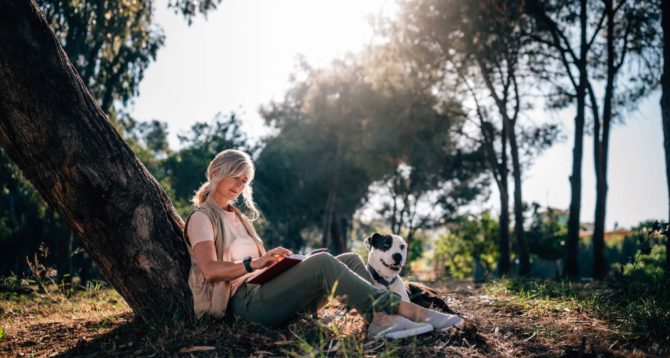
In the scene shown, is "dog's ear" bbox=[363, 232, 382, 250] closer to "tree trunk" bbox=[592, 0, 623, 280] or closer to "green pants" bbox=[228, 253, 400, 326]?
"green pants" bbox=[228, 253, 400, 326]

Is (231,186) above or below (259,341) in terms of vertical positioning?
above

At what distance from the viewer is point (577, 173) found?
1087 cm

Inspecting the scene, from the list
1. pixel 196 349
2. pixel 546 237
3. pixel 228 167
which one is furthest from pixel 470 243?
pixel 196 349

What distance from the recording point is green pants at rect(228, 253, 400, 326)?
10.8 feet

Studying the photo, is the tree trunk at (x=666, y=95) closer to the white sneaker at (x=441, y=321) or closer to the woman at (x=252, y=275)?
the white sneaker at (x=441, y=321)

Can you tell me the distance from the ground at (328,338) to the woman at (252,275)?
0.12 m

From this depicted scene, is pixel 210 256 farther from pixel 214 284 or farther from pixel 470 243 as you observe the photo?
pixel 470 243

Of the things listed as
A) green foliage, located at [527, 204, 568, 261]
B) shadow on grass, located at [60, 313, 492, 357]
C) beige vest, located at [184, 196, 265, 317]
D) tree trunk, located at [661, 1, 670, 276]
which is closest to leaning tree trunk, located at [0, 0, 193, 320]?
Answer: beige vest, located at [184, 196, 265, 317]

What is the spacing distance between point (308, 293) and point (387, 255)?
107 centimetres

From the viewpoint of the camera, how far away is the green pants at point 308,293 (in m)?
3.29

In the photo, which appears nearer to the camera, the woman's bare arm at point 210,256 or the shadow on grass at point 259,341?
the shadow on grass at point 259,341

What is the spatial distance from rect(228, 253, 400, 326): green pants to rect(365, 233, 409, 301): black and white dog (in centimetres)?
74

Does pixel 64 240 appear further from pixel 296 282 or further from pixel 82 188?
pixel 296 282

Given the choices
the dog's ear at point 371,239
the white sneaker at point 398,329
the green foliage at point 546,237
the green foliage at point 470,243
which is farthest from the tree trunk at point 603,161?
the green foliage at point 470,243
